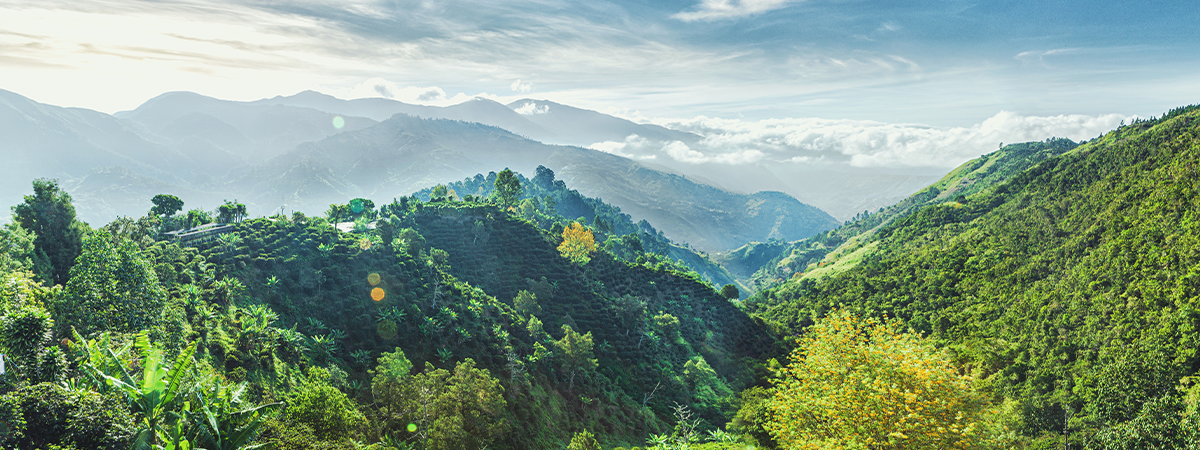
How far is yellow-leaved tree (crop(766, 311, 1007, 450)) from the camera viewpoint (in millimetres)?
22578

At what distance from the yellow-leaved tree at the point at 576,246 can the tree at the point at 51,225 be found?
218 ft

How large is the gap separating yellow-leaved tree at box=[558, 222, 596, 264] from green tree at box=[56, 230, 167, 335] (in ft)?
231

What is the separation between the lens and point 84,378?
17.9 meters

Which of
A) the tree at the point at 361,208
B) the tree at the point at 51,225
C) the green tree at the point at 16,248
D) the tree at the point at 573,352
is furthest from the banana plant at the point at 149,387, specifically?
the tree at the point at 361,208

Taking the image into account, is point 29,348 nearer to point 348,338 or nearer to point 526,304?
point 348,338

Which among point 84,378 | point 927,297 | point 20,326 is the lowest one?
point 927,297

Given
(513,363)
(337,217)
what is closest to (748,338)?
(513,363)

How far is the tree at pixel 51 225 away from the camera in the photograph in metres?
45.3

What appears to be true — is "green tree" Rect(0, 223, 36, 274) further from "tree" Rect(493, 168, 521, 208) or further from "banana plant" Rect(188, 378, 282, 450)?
"tree" Rect(493, 168, 521, 208)

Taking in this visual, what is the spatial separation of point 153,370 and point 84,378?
16.3 ft

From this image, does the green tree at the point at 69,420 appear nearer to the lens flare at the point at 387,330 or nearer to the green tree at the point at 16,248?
the green tree at the point at 16,248

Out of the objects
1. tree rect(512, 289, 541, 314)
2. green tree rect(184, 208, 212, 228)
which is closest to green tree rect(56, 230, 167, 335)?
tree rect(512, 289, 541, 314)

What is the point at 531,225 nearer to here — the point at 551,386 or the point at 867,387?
the point at 551,386

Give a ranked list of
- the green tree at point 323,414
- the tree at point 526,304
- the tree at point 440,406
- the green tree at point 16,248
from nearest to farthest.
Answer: the green tree at point 323,414
the tree at point 440,406
the green tree at point 16,248
the tree at point 526,304
